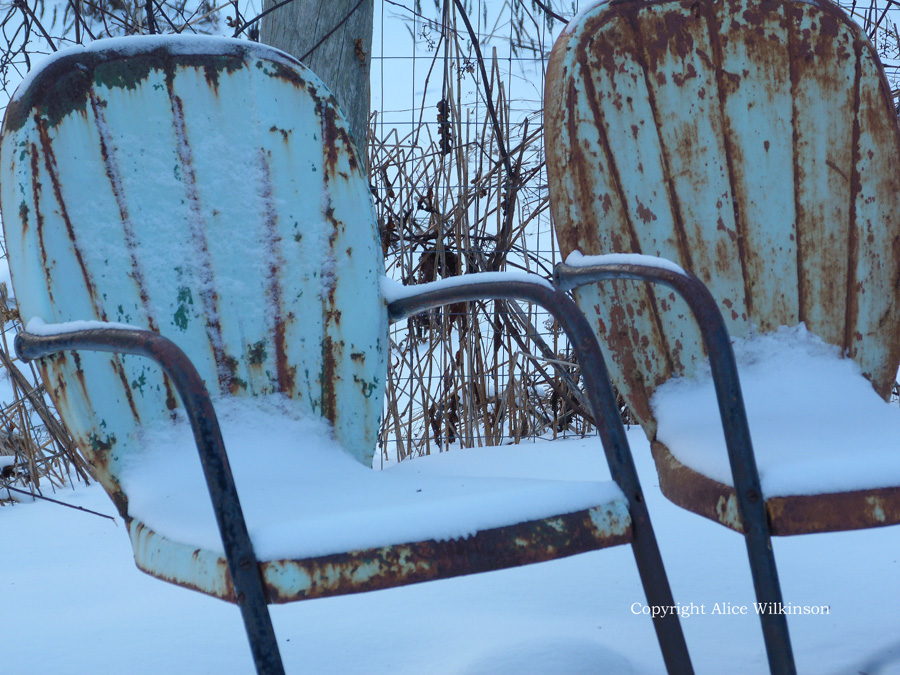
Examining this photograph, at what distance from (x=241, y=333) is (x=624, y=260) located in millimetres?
519

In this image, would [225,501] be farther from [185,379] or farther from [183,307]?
[183,307]

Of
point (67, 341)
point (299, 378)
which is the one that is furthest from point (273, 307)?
point (67, 341)

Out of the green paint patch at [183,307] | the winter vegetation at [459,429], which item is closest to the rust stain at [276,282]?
the green paint patch at [183,307]

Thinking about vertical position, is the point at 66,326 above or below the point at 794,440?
above

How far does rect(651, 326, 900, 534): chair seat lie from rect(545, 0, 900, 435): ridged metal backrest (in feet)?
0.17

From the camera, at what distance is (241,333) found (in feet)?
3.61

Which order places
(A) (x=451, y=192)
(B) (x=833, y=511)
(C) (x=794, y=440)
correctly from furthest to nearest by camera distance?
(A) (x=451, y=192)
(C) (x=794, y=440)
(B) (x=833, y=511)

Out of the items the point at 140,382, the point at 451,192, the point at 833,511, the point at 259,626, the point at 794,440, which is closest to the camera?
the point at 259,626

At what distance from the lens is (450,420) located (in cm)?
233

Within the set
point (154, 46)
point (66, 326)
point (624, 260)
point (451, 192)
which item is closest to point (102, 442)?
point (66, 326)

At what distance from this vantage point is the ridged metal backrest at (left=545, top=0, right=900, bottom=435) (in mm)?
1180

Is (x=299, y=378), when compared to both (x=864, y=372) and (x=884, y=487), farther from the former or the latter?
(x=864, y=372)

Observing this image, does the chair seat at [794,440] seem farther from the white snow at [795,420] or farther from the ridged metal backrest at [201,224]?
the ridged metal backrest at [201,224]

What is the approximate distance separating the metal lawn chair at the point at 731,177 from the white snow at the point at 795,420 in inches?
0.4
